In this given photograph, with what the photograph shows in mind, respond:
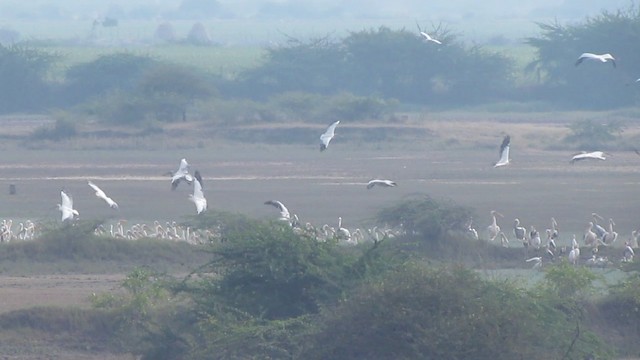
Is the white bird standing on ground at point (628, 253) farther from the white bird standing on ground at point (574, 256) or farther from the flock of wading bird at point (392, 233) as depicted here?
the white bird standing on ground at point (574, 256)

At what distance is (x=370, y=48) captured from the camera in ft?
200

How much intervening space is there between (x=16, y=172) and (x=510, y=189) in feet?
37.7

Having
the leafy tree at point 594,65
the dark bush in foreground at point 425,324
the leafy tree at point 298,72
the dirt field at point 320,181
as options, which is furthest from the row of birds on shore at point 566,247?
the leafy tree at point 298,72

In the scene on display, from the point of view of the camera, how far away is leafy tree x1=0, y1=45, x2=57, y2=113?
55875 mm

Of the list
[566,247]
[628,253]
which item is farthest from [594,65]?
[628,253]

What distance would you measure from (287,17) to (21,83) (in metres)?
125

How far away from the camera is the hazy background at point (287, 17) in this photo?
139m

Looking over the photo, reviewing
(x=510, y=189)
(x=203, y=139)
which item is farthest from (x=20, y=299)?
(x=203, y=139)

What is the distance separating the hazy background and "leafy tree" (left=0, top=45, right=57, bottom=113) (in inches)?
2724

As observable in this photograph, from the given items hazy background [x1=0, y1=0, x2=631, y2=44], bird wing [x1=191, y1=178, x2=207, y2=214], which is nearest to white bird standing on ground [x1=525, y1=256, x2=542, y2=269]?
bird wing [x1=191, y1=178, x2=207, y2=214]

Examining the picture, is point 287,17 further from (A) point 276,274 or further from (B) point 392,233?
(A) point 276,274

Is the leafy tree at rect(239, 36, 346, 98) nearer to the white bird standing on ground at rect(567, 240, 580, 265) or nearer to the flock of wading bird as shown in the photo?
the flock of wading bird

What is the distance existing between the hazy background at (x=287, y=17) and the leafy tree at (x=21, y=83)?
227 ft

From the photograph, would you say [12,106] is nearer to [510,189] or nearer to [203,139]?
[203,139]
